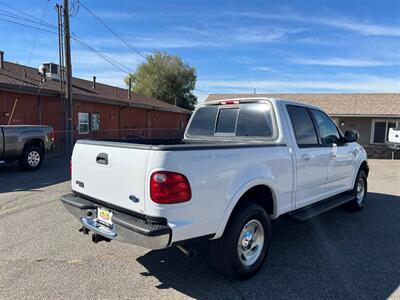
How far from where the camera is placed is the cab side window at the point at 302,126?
15.0 ft

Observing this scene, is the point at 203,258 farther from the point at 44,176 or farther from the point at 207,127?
the point at 44,176

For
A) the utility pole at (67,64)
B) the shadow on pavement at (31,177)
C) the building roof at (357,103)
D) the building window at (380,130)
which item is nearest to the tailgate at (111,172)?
the shadow on pavement at (31,177)

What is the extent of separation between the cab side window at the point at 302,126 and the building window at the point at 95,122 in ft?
57.5

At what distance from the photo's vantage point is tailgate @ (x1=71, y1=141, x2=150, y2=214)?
3.09 m

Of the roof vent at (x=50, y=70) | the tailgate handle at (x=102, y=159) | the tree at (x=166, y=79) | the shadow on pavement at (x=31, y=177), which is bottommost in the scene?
the shadow on pavement at (x=31, y=177)

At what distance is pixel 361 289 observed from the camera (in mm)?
3439

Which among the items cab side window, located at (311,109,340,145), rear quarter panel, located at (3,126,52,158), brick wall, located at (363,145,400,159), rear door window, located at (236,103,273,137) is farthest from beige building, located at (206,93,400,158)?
rear door window, located at (236,103,273,137)

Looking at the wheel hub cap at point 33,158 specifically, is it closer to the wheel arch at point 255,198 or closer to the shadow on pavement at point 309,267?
the shadow on pavement at point 309,267

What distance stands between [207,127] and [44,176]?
6.66 m

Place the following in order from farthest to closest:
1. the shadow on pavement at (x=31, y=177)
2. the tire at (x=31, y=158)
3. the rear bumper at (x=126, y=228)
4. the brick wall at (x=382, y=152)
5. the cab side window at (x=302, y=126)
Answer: the brick wall at (x=382, y=152), the tire at (x=31, y=158), the shadow on pavement at (x=31, y=177), the cab side window at (x=302, y=126), the rear bumper at (x=126, y=228)

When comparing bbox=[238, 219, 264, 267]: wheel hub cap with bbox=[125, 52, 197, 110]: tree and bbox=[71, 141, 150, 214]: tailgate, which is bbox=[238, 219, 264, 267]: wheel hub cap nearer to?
bbox=[71, 141, 150, 214]: tailgate

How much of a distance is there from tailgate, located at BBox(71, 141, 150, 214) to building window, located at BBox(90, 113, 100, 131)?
17.2 metres

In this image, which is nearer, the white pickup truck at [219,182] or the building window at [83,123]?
the white pickup truck at [219,182]

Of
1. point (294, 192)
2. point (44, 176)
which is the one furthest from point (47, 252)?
point (44, 176)
